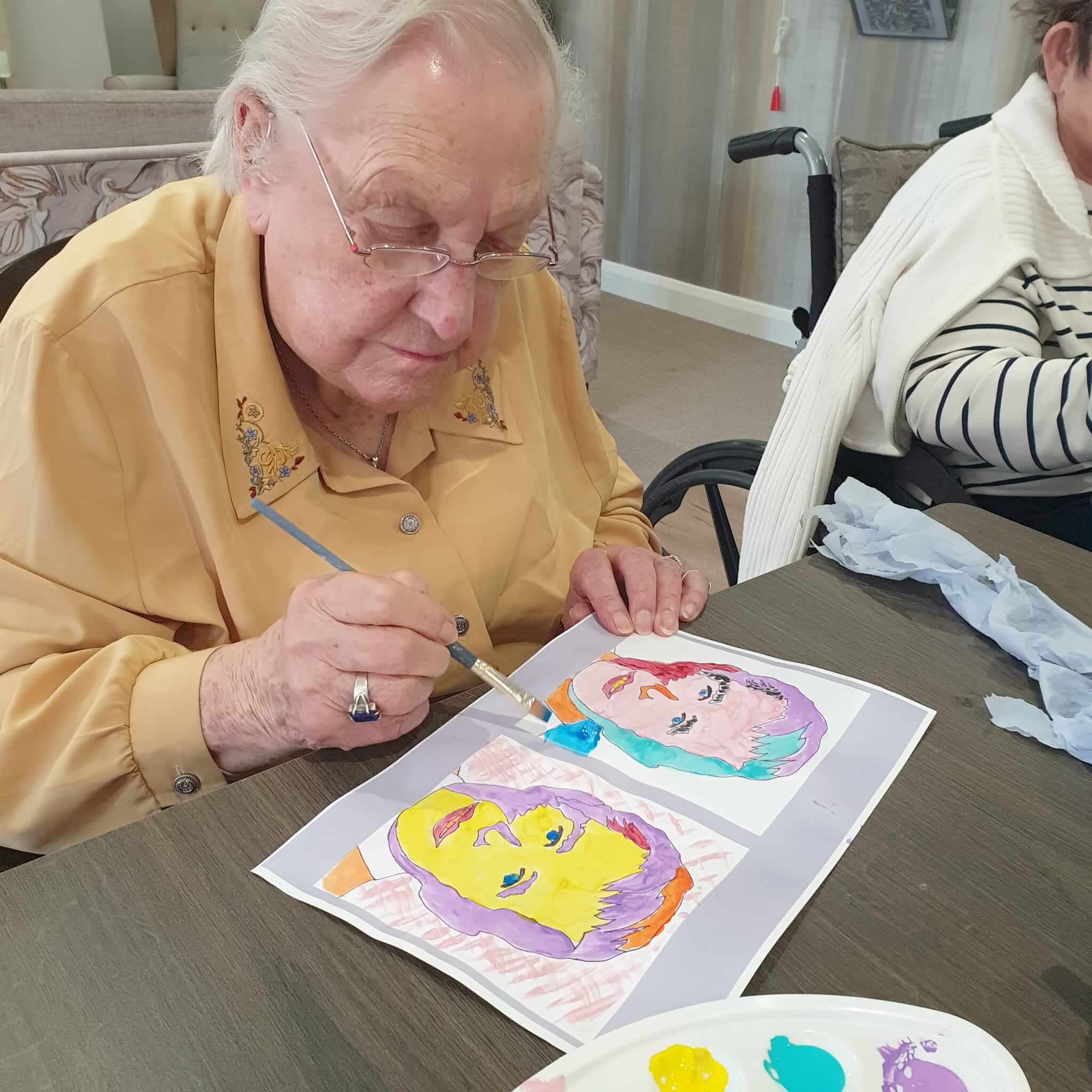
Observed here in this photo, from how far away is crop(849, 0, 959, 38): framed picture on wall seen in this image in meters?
3.31

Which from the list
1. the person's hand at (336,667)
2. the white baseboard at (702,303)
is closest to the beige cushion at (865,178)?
the person's hand at (336,667)

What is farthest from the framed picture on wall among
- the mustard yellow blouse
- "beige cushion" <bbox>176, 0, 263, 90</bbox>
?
"beige cushion" <bbox>176, 0, 263, 90</bbox>

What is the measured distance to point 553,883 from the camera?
0.64m

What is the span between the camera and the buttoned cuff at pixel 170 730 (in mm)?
766

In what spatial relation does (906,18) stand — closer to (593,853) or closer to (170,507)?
(170,507)

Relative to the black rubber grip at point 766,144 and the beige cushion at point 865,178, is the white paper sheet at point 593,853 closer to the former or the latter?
the beige cushion at point 865,178

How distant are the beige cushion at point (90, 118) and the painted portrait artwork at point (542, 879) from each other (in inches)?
67.7

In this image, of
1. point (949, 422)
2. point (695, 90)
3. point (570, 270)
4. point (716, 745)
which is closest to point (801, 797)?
point (716, 745)

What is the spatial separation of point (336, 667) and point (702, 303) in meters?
4.11

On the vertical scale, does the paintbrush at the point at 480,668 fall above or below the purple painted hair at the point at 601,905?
above

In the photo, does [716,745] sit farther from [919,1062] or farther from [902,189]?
[902,189]

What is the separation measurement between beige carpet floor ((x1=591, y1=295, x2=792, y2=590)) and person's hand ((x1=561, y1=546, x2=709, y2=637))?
64.0 inches

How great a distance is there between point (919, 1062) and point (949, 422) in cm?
99

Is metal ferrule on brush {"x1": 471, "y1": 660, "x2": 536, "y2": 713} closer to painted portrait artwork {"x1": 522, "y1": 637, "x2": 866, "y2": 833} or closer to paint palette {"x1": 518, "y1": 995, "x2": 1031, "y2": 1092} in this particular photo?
painted portrait artwork {"x1": 522, "y1": 637, "x2": 866, "y2": 833}
